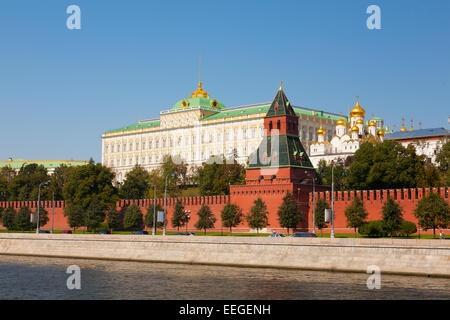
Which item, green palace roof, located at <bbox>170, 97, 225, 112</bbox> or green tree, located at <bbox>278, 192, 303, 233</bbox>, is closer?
green tree, located at <bbox>278, 192, 303, 233</bbox>

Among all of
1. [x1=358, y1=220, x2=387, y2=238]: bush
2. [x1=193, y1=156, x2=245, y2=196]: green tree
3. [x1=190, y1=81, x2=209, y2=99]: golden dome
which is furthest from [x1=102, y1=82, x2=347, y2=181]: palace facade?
[x1=358, y1=220, x2=387, y2=238]: bush

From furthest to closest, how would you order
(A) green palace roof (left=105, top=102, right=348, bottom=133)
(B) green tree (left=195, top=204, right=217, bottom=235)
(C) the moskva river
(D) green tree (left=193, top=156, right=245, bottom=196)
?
1. (A) green palace roof (left=105, top=102, right=348, bottom=133)
2. (D) green tree (left=193, top=156, right=245, bottom=196)
3. (B) green tree (left=195, top=204, right=217, bottom=235)
4. (C) the moskva river

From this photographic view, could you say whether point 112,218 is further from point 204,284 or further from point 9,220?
point 204,284

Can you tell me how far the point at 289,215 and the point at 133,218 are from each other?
22.5 metres

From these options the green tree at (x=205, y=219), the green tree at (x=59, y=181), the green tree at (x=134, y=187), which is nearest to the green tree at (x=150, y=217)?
the green tree at (x=205, y=219)

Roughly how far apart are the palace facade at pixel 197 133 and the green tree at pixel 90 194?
48.6m

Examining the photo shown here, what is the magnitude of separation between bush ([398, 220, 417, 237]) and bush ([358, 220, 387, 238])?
63.3 inches

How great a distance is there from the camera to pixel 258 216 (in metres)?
77.5

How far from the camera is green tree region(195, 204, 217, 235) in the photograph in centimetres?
8094

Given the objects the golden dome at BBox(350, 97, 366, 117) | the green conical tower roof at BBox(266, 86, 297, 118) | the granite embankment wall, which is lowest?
the granite embankment wall

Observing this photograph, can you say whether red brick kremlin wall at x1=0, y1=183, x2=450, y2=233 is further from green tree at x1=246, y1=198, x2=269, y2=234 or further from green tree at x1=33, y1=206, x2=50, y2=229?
green tree at x1=33, y1=206, x2=50, y2=229

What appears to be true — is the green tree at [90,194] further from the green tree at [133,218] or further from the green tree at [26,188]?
the green tree at [26,188]

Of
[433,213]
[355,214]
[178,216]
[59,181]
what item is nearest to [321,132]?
[59,181]

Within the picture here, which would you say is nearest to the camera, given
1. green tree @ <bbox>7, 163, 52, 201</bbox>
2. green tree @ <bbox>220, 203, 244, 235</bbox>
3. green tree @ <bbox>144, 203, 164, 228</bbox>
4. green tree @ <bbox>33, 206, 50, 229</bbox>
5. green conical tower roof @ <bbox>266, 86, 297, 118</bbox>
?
green tree @ <bbox>220, 203, 244, 235</bbox>
